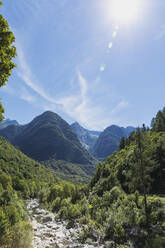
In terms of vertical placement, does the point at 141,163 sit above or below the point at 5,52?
below

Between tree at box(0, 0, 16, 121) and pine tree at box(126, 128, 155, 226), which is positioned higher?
tree at box(0, 0, 16, 121)

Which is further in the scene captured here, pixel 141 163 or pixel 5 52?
pixel 141 163

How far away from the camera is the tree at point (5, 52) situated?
8.05 metres

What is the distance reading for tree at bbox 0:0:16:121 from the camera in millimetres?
8055

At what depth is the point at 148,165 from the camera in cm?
1797

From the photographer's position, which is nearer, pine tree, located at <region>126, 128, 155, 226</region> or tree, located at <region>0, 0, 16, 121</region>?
tree, located at <region>0, 0, 16, 121</region>

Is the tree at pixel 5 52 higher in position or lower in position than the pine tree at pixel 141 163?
higher

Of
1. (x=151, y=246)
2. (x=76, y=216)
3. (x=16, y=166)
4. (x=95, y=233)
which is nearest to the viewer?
(x=151, y=246)

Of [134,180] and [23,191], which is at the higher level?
[134,180]

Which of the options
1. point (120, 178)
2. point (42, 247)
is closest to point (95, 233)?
point (42, 247)

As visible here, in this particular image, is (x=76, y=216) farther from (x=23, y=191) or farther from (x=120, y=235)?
(x=23, y=191)

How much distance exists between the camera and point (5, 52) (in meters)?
8.38

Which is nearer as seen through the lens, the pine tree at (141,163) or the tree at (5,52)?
the tree at (5,52)

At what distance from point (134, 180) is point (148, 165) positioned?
97.5 inches
